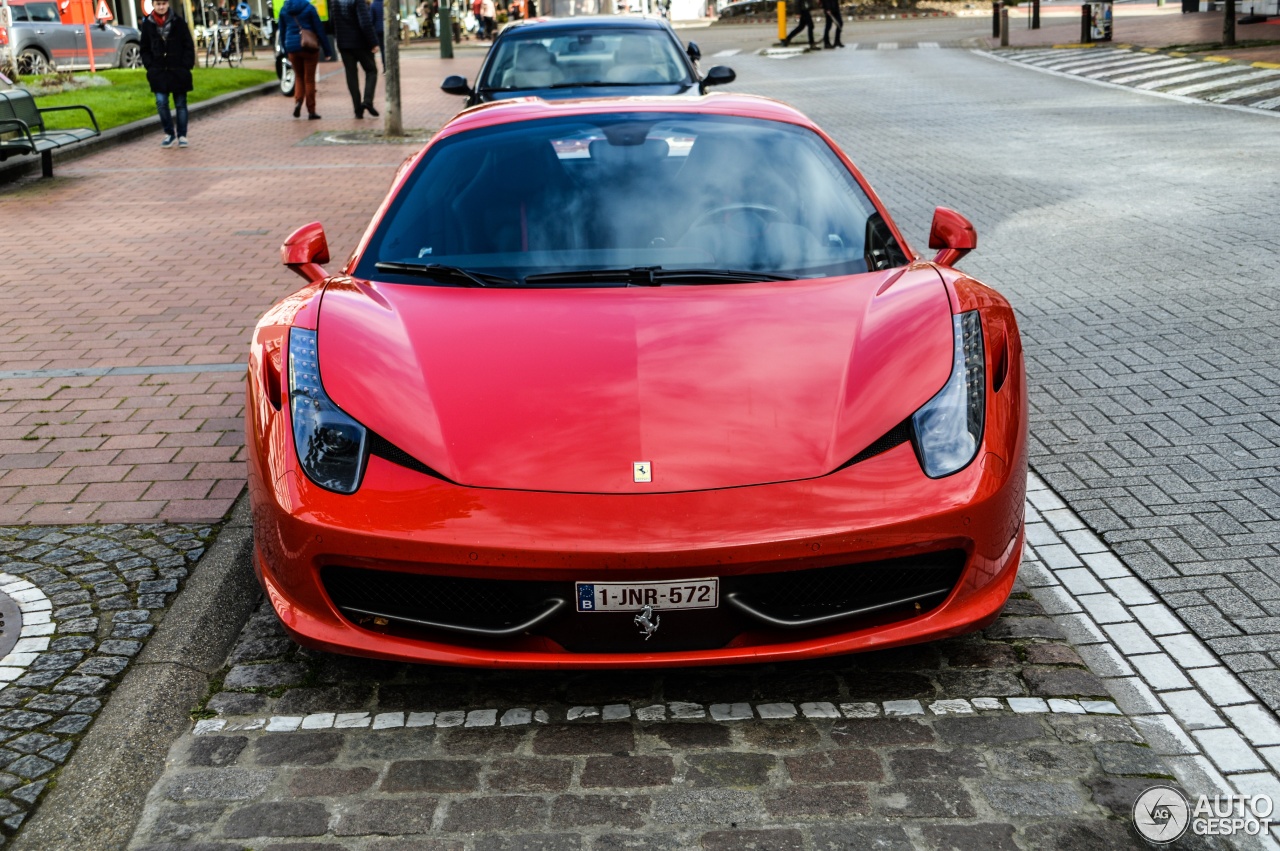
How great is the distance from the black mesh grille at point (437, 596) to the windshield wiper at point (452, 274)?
3.74 ft

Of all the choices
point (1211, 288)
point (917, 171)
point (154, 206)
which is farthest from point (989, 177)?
point (154, 206)

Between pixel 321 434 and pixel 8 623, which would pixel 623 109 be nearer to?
pixel 321 434

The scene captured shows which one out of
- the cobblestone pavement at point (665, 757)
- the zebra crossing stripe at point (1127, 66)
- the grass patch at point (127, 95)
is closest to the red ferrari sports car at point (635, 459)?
the cobblestone pavement at point (665, 757)

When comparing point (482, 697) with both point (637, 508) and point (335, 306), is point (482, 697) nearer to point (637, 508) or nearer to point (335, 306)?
point (637, 508)

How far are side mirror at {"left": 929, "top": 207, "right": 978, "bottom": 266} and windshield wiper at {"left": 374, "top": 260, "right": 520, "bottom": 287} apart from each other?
1435mm

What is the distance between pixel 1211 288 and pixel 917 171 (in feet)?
17.8

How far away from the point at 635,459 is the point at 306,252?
5.75 ft

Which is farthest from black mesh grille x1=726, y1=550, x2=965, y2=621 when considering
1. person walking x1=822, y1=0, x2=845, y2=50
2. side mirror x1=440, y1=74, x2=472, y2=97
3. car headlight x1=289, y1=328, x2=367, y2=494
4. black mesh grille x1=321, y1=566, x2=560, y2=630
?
person walking x1=822, y1=0, x2=845, y2=50

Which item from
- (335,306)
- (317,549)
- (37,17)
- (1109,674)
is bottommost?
(1109,674)

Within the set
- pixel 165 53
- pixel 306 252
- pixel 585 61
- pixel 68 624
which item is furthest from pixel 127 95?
pixel 68 624

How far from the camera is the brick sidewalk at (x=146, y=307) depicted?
17.0ft

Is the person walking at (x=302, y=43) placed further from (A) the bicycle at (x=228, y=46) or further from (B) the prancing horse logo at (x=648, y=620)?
(B) the prancing horse logo at (x=648, y=620)

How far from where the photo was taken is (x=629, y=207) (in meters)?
4.41

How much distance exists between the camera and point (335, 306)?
155 inches
